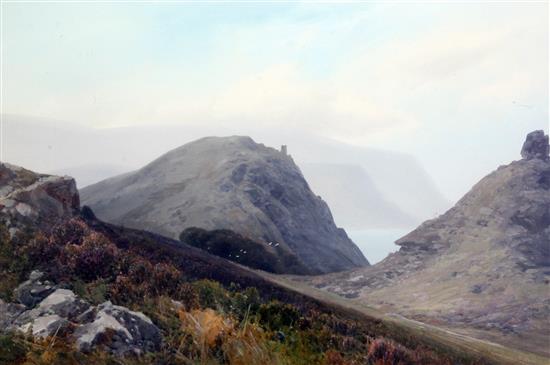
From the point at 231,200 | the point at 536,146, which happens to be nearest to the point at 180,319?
the point at 231,200

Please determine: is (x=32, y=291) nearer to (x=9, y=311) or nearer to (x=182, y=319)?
(x=9, y=311)

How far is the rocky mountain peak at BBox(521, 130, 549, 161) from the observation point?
6106cm

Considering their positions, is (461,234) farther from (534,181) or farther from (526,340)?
(526,340)

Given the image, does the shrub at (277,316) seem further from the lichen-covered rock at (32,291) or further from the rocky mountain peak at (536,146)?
the rocky mountain peak at (536,146)

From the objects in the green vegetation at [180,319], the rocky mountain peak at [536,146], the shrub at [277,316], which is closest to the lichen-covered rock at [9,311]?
the green vegetation at [180,319]

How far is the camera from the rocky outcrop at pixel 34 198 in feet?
48.8

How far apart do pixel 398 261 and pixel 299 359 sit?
46697mm

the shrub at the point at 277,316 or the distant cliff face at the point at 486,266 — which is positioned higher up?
the distant cliff face at the point at 486,266

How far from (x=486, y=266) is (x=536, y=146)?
21980mm

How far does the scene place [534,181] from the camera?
57.5m

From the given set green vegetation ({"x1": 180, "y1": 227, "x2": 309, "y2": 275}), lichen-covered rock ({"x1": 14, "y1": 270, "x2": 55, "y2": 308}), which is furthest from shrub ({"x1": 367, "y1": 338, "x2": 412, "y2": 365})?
green vegetation ({"x1": 180, "y1": 227, "x2": 309, "y2": 275})

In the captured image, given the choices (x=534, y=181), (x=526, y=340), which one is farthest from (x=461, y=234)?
(x=526, y=340)

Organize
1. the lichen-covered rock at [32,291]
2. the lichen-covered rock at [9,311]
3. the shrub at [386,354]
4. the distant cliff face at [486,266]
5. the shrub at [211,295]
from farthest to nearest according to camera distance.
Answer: the distant cliff face at [486,266] → the shrub at [211,295] → the shrub at [386,354] → the lichen-covered rock at [32,291] → the lichen-covered rock at [9,311]

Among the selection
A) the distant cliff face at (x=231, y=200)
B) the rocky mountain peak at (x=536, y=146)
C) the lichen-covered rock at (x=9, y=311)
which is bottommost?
the lichen-covered rock at (x=9, y=311)
